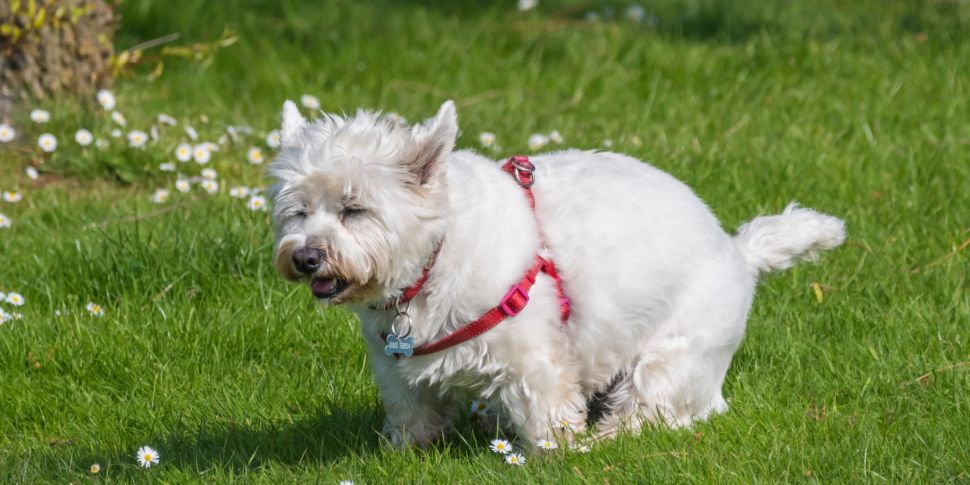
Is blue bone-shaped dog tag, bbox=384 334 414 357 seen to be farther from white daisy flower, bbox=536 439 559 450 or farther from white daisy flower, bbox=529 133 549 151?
white daisy flower, bbox=529 133 549 151

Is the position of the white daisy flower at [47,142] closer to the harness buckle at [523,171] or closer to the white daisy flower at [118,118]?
the white daisy flower at [118,118]

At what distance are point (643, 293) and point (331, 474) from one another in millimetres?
1194

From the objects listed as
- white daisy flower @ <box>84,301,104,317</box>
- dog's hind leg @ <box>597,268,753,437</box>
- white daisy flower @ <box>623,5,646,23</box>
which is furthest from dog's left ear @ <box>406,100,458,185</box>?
white daisy flower @ <box>623,5,646,23</box>

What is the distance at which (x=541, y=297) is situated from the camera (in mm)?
4141

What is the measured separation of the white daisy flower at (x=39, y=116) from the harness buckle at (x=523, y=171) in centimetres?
393

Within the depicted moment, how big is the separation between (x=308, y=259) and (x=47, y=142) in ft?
12.9

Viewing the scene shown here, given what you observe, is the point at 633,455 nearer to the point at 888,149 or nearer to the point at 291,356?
the point at 291,356

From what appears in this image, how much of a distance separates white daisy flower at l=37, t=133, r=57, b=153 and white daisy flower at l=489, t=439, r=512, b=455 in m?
4.05

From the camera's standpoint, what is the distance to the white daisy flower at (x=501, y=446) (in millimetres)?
4223

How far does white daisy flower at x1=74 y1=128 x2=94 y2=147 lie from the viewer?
23.7 feet

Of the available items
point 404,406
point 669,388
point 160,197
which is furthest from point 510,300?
point 160,197

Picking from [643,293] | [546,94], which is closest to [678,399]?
[643,293]

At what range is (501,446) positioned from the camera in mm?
4262

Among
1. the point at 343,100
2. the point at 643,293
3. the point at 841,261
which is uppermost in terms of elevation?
the point at 643,293
